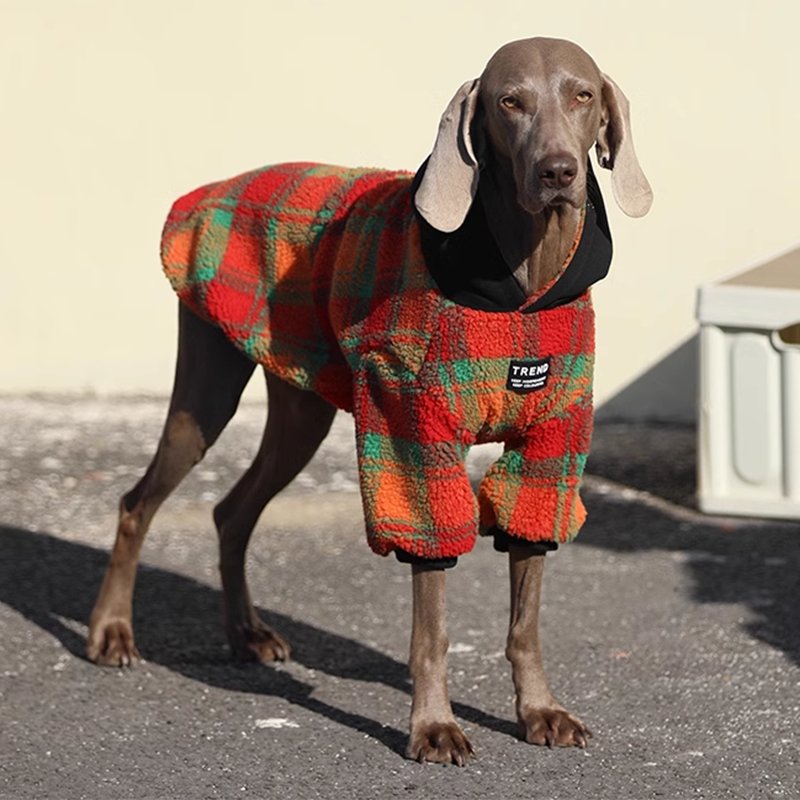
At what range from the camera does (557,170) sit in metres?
3.65

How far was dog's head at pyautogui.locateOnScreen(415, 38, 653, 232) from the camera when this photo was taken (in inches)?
145

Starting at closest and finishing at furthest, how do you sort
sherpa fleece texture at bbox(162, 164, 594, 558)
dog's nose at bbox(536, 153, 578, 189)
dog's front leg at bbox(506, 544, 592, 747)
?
dog's nose at bbox(536, 153, 578, 189)
sherpa fleece texture at bbox(162, 164, 594, 558)
dog's front leg at bbox(506, 544, 592, 747)

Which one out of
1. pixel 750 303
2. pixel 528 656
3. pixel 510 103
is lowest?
pixel 528 656

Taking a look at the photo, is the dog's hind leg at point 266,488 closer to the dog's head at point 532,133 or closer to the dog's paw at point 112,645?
the dog's paw at point 112,645

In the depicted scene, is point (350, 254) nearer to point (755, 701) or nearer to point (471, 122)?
point (471, 122)

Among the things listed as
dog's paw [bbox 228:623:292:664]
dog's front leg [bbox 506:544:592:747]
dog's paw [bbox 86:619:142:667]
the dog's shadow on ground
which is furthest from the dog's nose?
dog's paw [bbox 86:619:142:667]

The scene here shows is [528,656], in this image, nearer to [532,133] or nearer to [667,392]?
[532,133]

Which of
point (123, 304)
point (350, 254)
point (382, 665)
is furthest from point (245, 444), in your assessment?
point (350, 254)

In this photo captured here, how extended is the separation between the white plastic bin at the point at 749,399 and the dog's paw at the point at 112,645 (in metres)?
2.18

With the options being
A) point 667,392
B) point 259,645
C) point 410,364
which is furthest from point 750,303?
point 410,364

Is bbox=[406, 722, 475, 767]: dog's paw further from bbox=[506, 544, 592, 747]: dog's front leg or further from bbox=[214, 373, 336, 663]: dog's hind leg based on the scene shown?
bbox=[214, 373, 336, 663]: dog's hind leg

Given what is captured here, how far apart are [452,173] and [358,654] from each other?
156 cm

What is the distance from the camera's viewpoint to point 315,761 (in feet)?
13.3

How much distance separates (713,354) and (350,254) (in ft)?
7.17
